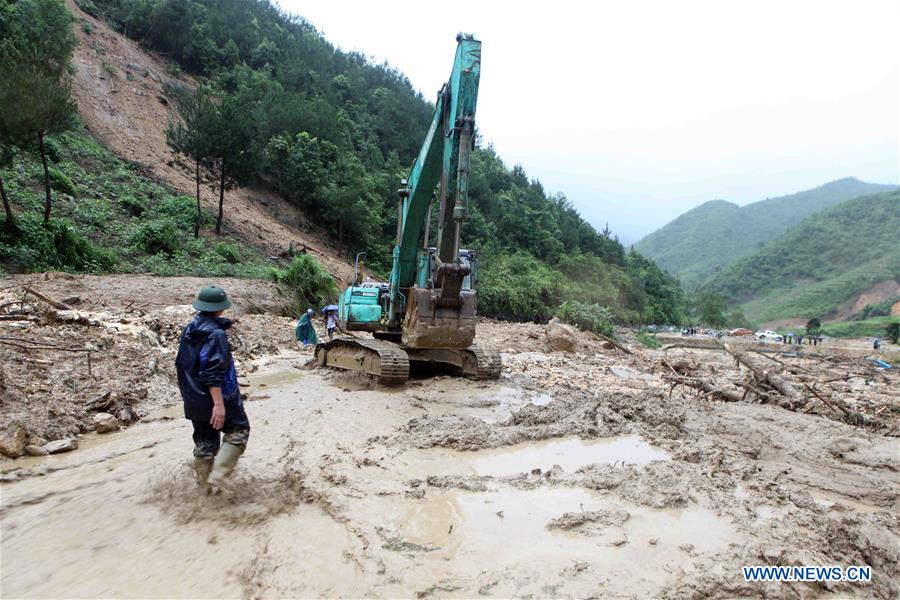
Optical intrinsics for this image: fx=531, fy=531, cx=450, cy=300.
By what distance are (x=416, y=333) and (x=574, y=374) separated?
4.88m

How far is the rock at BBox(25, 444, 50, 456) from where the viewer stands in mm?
4586

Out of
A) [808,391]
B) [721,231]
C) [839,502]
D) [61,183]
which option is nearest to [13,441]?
[839,502]

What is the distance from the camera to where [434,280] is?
26.9 feet

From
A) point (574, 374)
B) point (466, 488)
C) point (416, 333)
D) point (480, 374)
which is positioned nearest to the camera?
point (466, 488)

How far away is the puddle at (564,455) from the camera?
513 centimetres

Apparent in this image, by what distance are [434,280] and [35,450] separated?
204 inches

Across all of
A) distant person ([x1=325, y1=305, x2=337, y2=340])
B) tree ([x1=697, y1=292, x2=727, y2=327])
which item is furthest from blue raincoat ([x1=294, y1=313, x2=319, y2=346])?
tree ([x1=697, y1=292, x2=727, y2=327])

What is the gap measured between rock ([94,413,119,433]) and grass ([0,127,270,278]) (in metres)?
11.1

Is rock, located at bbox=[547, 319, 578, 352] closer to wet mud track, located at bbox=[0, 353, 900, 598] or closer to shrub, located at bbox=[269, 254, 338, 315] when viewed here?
shrub, located at bbox=[269, 254, 338, 315]

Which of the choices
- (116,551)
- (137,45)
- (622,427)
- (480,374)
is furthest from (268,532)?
(137,45)

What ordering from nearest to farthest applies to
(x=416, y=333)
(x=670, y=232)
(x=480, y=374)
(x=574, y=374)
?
(x=416, y=333) < (x=480, y=374) < (x=574, y=374) < (x=670, y=232)

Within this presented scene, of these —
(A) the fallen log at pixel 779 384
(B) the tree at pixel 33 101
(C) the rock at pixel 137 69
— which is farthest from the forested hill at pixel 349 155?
(A) the fallen log at pixel 779 384

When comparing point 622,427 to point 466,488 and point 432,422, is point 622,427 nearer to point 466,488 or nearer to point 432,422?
point 432,422

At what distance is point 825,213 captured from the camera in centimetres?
10150
